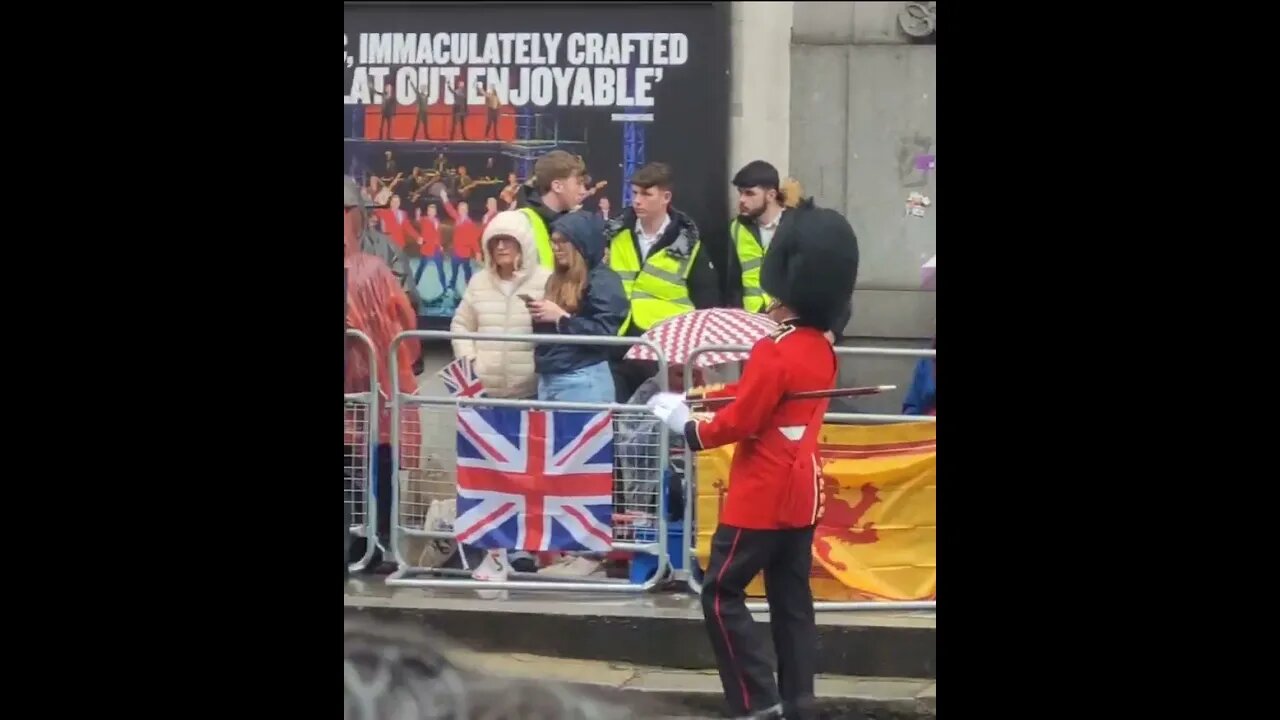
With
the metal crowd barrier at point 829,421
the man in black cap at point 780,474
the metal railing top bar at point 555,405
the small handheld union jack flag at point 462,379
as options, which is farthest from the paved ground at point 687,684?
the small handheld union jack flag at point 462,379

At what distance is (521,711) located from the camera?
6.04 metres

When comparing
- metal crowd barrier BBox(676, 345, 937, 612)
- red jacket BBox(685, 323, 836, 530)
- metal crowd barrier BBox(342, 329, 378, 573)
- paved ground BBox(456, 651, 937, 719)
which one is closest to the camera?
red jacket BBox(685, 323, 836, 530)

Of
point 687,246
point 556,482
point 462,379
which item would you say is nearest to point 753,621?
point 556,482

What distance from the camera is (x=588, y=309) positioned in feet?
25.1

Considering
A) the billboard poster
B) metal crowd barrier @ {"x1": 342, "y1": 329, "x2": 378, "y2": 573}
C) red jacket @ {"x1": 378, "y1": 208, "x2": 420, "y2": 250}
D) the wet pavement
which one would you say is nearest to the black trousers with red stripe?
the wet pavement

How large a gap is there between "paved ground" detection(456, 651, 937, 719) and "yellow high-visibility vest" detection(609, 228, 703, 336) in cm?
257

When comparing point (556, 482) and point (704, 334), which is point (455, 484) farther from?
point (704, 334)

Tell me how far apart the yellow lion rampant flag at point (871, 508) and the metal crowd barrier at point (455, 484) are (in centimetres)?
26

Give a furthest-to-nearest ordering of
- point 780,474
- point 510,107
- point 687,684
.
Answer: point 510,107 < point 687,684 < point 780,474

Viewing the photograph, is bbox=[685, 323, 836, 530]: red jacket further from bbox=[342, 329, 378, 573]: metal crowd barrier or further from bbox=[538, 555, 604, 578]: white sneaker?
bbox=[342, 329, 378, 573]: metal crowd barrier

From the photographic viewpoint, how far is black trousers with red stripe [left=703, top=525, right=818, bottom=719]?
555 centimetres

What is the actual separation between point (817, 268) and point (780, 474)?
75cm

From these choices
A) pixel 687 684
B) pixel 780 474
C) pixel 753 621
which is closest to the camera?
pixel 780 474
